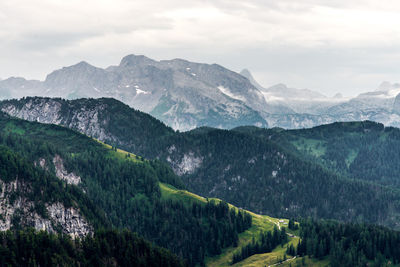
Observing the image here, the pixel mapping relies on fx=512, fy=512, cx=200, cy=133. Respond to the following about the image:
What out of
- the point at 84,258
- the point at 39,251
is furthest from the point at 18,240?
the point at 84,258

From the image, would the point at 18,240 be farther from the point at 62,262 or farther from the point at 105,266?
the point at 105,266

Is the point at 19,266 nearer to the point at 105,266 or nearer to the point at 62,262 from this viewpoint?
the point at 62,262

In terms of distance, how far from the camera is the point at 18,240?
19475cm

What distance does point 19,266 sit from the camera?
592 feet

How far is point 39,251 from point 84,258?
17726 mm

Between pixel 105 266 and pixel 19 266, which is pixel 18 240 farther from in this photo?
pixel 105 266

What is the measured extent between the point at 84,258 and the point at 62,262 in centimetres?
1428

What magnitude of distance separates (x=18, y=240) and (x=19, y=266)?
54.0ft

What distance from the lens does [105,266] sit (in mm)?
199375

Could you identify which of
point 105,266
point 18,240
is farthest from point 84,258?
point 18,240

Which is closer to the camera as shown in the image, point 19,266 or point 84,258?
point 19,266

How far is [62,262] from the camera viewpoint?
18612 cm

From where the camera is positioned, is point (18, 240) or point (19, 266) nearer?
point (19, 266)

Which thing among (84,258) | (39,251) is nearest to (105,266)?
(84,258)
